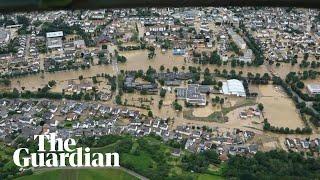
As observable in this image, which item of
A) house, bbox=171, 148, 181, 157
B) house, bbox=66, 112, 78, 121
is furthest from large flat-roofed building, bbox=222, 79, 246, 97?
house, bbox=66, 112, 78, 121

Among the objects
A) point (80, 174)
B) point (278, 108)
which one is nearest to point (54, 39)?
point (80, 174)

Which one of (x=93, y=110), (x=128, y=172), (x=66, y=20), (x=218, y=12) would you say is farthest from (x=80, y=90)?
(x=218, y=12)

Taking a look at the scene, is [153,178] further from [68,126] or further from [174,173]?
[68,126]

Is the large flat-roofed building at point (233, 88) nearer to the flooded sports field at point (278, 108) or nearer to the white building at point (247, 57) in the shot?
the flooded sports field at point (278, 108)

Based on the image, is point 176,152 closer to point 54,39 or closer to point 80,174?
point 80,174

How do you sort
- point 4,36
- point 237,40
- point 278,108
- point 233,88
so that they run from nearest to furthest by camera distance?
1. point 278,108
2. point 233,88
3. point 237,40
4. point 4,36

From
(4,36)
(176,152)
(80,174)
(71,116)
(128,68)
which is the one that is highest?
(4,36)

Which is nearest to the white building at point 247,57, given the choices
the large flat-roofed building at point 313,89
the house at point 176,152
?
the large flat-roofed building at point 313,89

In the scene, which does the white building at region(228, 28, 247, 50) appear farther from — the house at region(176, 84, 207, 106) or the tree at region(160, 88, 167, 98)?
the tree at region(160, 88, 167, 98)
